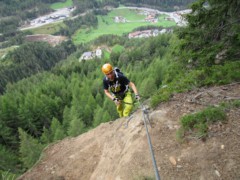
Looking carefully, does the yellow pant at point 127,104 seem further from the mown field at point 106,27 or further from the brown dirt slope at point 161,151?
the mown field at point 106,27

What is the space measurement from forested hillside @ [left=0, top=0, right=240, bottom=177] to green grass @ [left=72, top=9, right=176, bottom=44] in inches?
1968

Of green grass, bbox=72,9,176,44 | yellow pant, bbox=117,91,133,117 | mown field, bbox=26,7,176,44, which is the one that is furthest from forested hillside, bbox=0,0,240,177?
mown field, bbox=26,7,176,44

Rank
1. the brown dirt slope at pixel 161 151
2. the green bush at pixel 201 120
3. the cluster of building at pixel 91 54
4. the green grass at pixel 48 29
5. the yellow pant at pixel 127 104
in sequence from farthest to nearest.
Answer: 1. the green grass at pixel 48 29
2. the cluster of building at pixel 91 54
3. the yellow pant at pixel 127 104
4. the green bush at pixel 201 120
5. the brown dirt slope at pixel 161 151

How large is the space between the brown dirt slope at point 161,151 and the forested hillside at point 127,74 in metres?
1.39

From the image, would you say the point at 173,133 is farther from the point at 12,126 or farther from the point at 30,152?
the point at 12,126

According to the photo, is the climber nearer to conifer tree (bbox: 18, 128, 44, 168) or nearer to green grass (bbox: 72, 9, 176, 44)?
conifer tree (bbox: 18, 128, 44, 168)

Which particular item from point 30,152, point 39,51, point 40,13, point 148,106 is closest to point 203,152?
point 148,106

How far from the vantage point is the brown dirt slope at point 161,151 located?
239 inches

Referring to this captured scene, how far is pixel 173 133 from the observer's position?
25.1 feet

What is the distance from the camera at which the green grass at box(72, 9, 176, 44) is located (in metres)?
156

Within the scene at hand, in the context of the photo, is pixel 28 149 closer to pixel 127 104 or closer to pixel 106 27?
pixel 127 104

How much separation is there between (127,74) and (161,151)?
168 ft

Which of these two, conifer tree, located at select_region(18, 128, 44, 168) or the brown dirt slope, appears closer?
the brown dirt slope

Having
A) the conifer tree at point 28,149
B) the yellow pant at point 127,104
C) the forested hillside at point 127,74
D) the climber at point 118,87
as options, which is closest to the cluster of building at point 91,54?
the forested hillside at point 127,74
